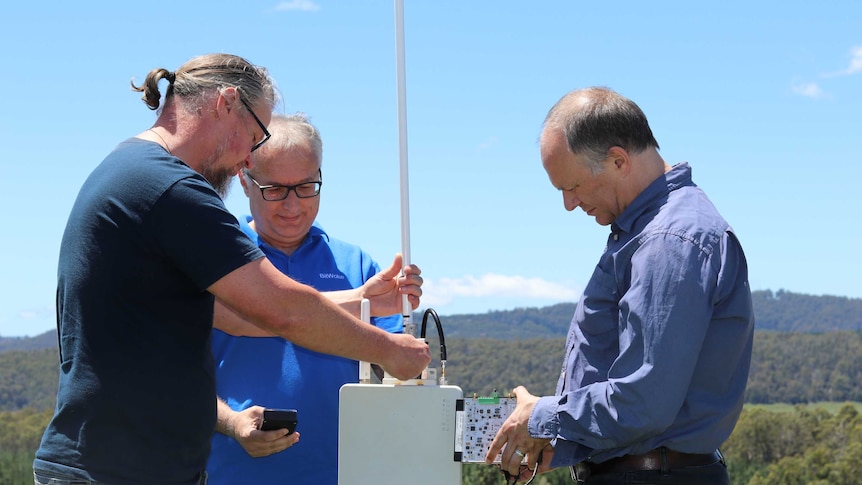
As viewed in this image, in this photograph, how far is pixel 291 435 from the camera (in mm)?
3625

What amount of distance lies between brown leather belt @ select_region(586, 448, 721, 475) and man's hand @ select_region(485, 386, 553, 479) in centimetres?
27

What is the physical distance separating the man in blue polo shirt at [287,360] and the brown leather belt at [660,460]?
3.76ft

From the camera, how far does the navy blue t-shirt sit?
277 centimetres

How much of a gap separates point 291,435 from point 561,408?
1097 mm

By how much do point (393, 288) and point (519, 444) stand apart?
0.92 metres

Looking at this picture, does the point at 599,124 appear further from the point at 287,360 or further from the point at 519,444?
the point at 287,360

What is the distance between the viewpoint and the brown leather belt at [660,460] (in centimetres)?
308

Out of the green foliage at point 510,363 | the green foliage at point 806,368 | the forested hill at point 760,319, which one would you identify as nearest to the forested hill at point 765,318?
the forested hill at point 760,319

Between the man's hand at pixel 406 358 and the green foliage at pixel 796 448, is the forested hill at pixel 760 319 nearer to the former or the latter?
the green foliage at pixel 796 448

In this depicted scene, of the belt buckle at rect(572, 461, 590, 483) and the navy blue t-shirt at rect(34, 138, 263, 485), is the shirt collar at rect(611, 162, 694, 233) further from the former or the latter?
the navy blue t-shirt at rect(34, 138, 263, 485)

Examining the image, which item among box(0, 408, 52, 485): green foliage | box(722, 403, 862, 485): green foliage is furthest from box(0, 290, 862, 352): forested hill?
box(722, 403, 862, 485): green foliage

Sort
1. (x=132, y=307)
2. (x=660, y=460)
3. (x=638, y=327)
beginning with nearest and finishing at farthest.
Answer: (x=132, y=307)
(x=638, y=327)
(x=660, y=460)

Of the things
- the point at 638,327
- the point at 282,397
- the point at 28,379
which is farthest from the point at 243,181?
the point at 28,379

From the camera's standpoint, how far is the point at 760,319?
400ft
